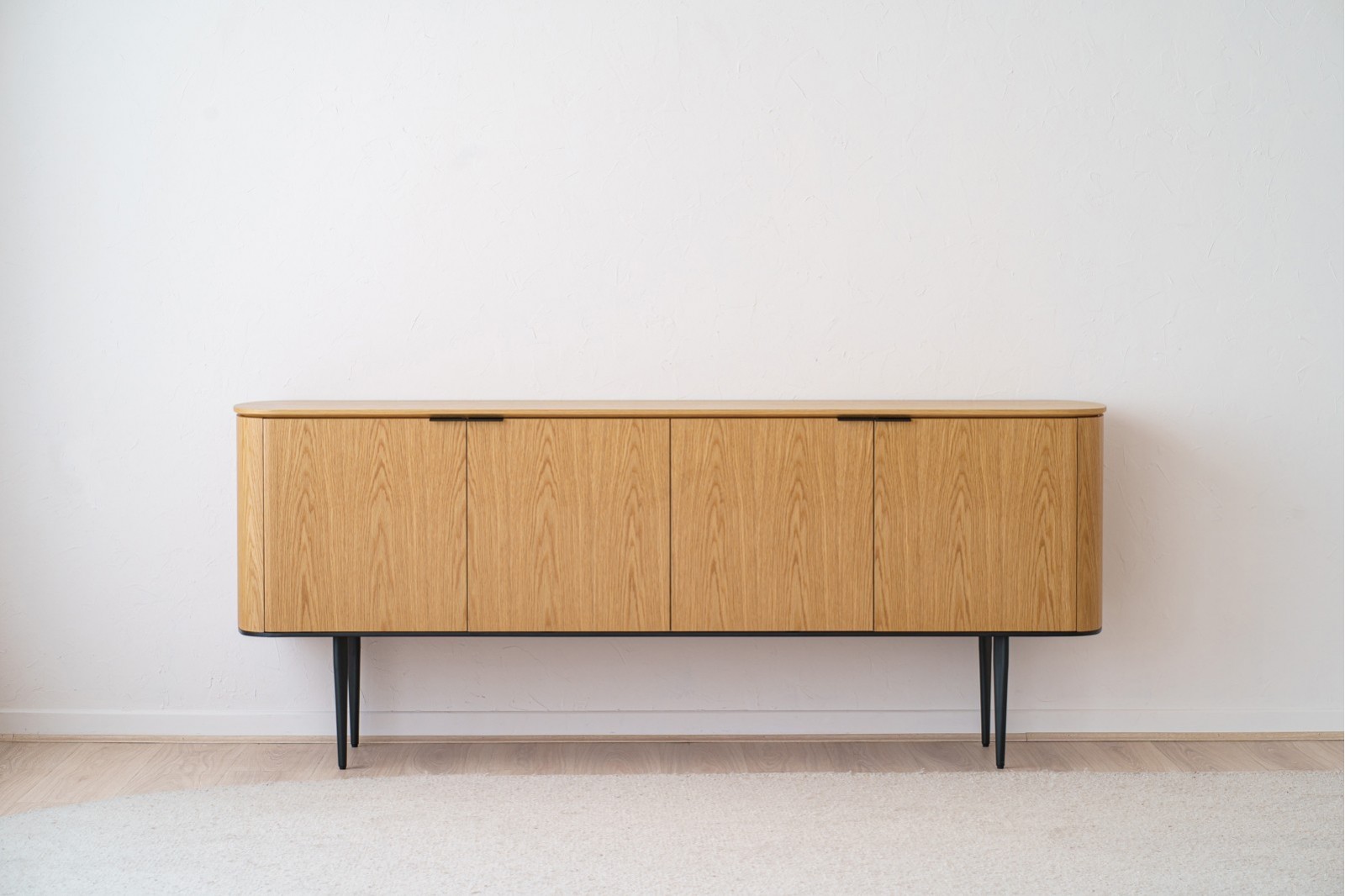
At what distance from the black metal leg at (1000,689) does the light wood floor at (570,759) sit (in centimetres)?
9

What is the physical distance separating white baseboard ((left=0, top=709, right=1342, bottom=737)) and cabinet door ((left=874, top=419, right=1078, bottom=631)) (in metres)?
0.50

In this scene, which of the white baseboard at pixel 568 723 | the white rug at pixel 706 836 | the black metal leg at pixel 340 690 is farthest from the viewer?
the white baseboard at pixel 568 723

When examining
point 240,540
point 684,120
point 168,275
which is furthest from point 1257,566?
point 168,275

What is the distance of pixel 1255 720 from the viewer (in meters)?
2.88

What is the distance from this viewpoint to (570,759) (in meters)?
2.72

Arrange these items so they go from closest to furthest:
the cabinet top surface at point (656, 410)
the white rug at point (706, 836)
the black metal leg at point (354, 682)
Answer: the white rug at point (706, 836) < the cabinet top surface at point (656, 410) < the black metal leg at point (354, 682)

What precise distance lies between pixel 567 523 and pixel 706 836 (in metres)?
0.74

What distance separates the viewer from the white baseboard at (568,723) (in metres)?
2.85

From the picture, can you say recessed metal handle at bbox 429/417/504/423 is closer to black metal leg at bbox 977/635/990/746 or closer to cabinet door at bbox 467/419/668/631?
cabinet door at bbox 467/419/668/631

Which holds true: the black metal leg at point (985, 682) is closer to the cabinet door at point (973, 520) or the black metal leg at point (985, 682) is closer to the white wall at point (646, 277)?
the white wall at point (646, 277)

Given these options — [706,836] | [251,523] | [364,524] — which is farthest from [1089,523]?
[251,523]

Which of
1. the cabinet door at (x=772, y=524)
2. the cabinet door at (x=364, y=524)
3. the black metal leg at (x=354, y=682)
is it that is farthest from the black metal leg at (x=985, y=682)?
the black metal leg at (x=354, y=682)

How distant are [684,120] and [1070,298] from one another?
110 cm

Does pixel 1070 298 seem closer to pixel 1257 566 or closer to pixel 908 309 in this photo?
pixel 908 309
